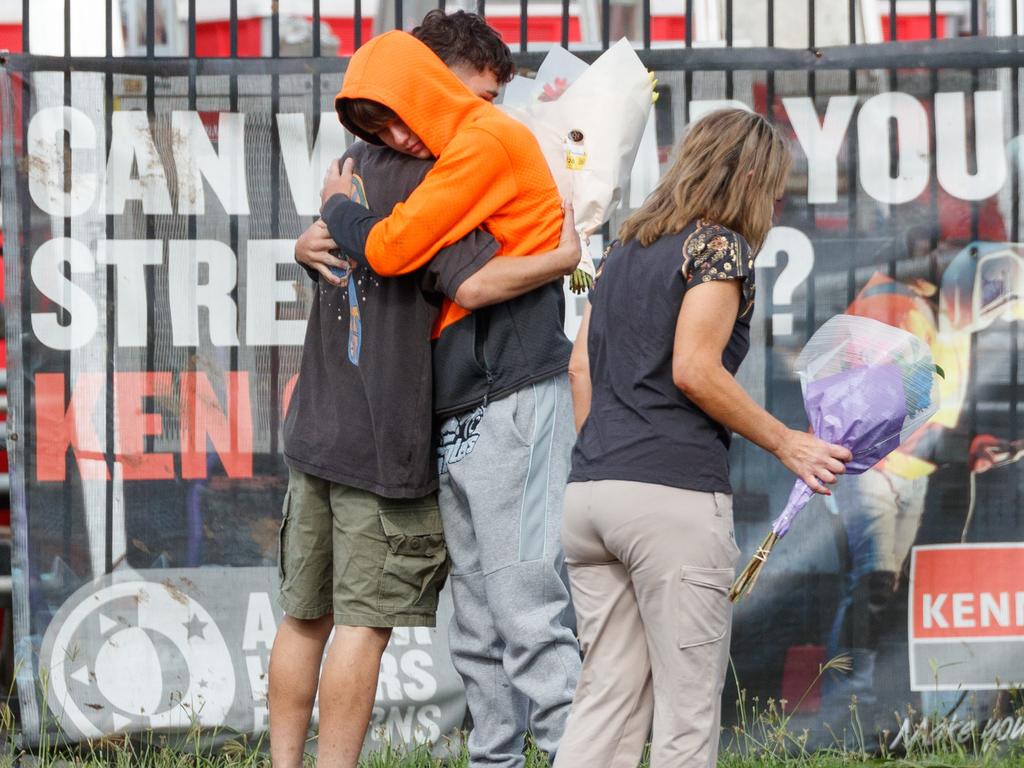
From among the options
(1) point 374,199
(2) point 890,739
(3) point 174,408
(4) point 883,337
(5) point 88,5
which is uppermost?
(5) point 88,5

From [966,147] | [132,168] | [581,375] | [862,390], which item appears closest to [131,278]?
[132,168]

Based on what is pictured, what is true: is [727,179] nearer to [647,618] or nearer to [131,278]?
[647,618]

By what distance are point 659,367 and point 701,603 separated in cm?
47

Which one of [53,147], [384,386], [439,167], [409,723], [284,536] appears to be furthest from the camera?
[409,723]

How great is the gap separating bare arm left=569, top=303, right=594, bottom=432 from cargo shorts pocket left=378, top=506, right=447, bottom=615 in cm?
45

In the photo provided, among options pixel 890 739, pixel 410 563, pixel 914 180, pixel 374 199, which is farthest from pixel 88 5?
pixel 890 739

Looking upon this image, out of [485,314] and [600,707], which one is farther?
[485,314]

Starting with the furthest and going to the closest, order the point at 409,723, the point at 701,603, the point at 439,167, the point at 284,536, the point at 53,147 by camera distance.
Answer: the point at 409,723 < the point at 53,147 < the point at 284,536 < the point at 439,167 < the point at 701,603

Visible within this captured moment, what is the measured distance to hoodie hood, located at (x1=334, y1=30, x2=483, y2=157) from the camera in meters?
2.81

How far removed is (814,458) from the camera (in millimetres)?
2596

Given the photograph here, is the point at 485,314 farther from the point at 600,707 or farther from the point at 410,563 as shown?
the point at 600,707

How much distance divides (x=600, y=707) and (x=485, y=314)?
2.99 ft

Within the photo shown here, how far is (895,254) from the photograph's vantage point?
12.9ft

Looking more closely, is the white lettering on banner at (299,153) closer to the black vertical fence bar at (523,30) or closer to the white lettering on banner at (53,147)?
the white lettering on banner at (53,147)
